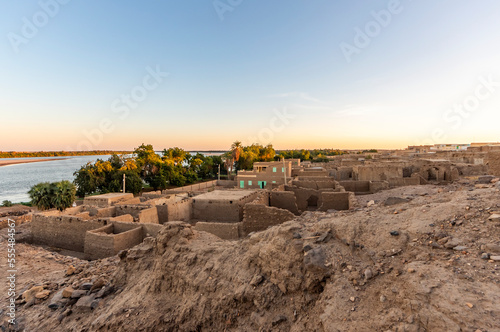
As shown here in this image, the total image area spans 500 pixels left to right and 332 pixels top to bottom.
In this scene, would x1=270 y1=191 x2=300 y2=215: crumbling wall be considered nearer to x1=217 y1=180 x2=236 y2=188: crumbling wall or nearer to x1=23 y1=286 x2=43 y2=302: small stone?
x1=23 y1=286 x2=43 y2=302: small stone

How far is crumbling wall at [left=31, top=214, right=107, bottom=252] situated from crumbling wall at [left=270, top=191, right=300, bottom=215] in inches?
367

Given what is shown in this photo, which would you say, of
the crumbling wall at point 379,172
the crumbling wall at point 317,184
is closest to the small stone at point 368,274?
the crumbling wall at point 317,184

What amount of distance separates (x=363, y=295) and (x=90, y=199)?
23.3 meters

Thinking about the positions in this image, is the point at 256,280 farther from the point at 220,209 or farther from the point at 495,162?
the point at 495,162

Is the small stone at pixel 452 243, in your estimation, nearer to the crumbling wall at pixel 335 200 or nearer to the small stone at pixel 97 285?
the small stone at pixel 97 285

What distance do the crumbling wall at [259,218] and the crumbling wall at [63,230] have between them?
7.29 metres

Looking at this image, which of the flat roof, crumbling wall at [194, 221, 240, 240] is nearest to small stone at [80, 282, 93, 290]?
crumbling wall at [194, 221, 240, 240]

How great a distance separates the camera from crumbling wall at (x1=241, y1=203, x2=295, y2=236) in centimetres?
1062

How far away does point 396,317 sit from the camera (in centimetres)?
311

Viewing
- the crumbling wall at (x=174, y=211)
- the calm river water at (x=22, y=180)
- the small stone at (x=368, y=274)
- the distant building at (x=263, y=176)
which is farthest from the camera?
the calm river water at (x=22, y=180)

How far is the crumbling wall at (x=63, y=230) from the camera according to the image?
1255 cm

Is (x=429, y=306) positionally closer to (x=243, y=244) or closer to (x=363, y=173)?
(x=243, y=244)

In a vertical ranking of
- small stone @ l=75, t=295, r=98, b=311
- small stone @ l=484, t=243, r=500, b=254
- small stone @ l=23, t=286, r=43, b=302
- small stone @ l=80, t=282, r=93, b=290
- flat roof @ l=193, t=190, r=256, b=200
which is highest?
small stone @ l=484, t=243, r=500, b=254

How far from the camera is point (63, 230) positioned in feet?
43.1
